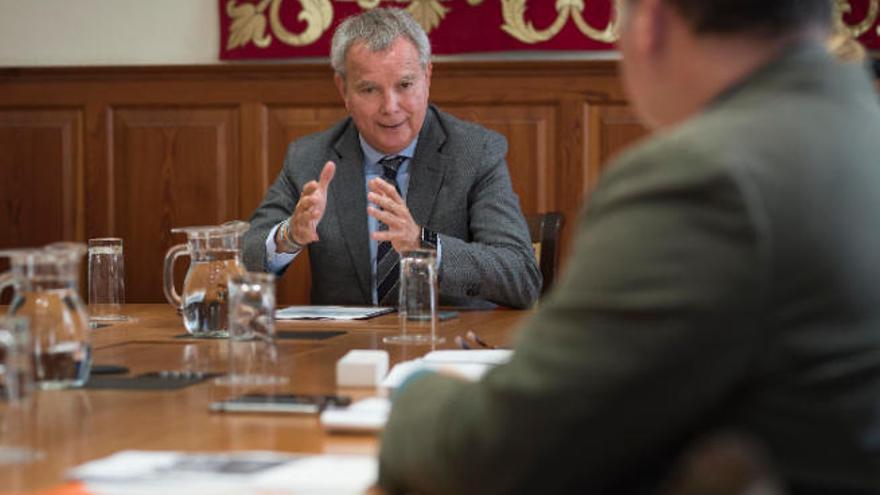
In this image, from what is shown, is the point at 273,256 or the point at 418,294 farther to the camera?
the point at 273,256

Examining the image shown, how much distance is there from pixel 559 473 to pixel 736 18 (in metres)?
0.38

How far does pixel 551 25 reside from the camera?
17.0 feet

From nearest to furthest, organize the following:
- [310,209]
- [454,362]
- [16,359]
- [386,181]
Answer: [16,359]
[454,362]
[310,209]
[386,181]

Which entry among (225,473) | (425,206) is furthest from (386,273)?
(225,473)

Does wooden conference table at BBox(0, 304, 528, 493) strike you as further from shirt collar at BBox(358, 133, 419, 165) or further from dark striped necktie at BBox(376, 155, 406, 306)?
shirt collar at BBox(358, 133, 419, 165)

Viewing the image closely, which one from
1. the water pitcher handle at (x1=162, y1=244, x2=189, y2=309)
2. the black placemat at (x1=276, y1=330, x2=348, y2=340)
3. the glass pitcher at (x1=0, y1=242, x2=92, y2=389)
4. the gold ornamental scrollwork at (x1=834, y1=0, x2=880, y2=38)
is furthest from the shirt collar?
the gold ornamental scrollwork at (x1=834, y1=0, x2=880, y2=38)

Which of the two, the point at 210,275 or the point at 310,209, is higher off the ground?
the point at 310,209

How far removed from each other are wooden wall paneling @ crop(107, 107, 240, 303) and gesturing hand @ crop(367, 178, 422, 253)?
7.67 ft

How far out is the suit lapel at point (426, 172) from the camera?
3.60 meters

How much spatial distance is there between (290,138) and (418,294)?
116 inches

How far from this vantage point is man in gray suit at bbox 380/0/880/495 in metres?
0.91

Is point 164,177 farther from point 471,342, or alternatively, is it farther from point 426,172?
point 471,342

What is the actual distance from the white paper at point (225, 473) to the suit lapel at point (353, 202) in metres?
2.23

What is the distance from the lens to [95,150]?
550cm
